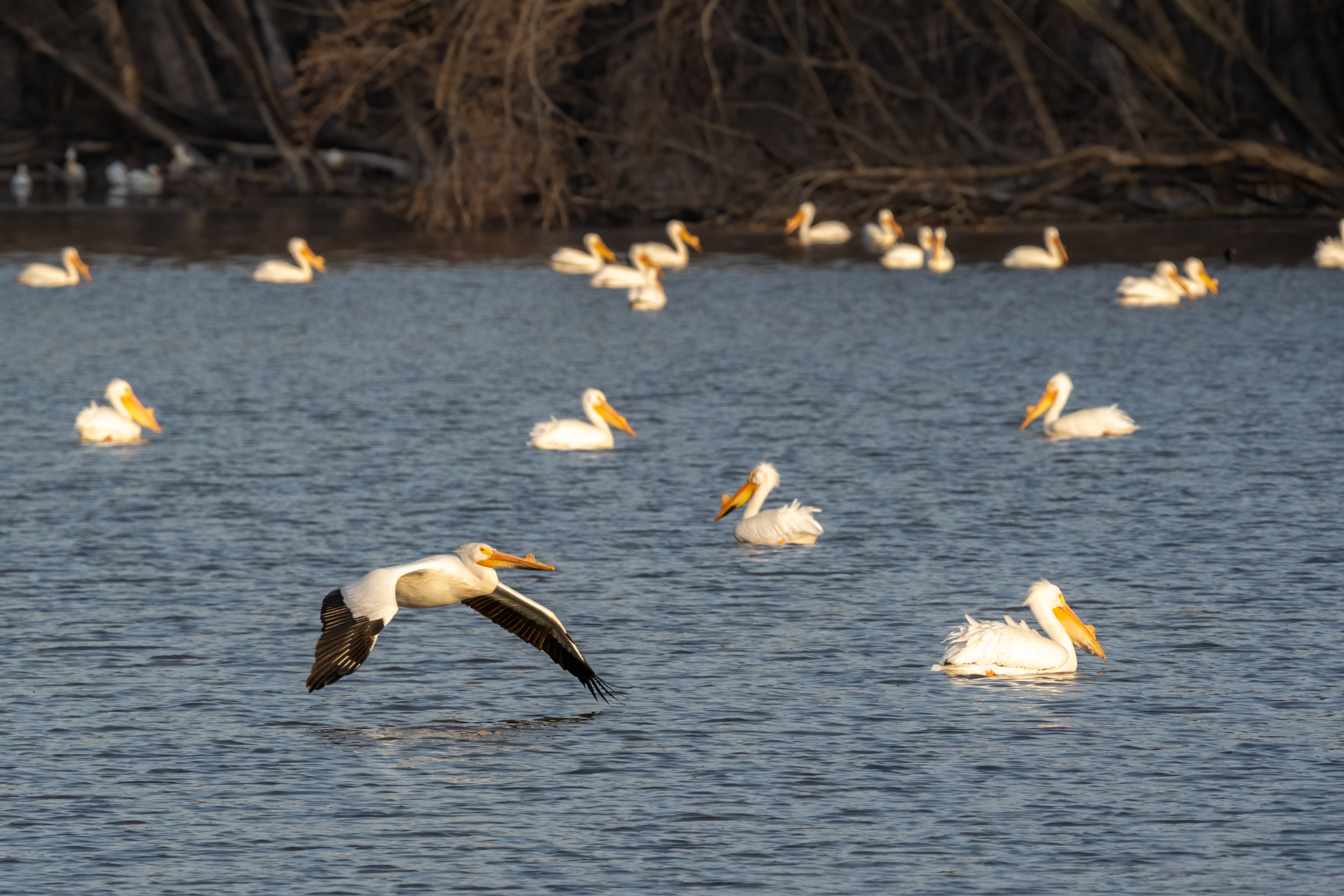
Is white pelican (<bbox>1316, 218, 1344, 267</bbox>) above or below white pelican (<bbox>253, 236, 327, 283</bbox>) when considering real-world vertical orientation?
above

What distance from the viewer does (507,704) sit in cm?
1011

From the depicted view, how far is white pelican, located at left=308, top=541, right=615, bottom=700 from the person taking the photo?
29.4 feet

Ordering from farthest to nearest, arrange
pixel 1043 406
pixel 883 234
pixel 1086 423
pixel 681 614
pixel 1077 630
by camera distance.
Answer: pixel 883 234 → pixel 1043 406 → pixel 1086 423 → pixel 681 614 → pixel 1077 630

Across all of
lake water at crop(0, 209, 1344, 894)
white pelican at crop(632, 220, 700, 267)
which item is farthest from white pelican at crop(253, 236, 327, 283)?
lake water at crop(0, 209, 1344, 894)

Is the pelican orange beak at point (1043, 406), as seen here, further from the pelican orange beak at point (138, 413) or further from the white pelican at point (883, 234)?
the white pelican at point (883, 234)

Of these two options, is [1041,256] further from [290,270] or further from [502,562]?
[502,562]

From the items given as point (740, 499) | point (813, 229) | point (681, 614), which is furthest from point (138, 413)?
point (813, 229)

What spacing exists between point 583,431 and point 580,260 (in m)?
14.2

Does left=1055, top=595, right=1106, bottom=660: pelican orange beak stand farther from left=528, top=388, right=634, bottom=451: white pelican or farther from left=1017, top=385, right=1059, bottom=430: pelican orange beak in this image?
left=1017, top=385, right=1059, bottom=430: pelican orange beak

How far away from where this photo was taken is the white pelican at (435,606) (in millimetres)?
8969

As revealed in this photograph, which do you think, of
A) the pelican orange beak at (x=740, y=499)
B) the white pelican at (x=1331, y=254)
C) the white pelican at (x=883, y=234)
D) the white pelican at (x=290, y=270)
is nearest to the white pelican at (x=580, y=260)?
the white pelican at (x=290, y=270)

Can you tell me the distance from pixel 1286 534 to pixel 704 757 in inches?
220

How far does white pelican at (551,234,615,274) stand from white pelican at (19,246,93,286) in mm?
6302

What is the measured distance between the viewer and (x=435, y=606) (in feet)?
33.7
